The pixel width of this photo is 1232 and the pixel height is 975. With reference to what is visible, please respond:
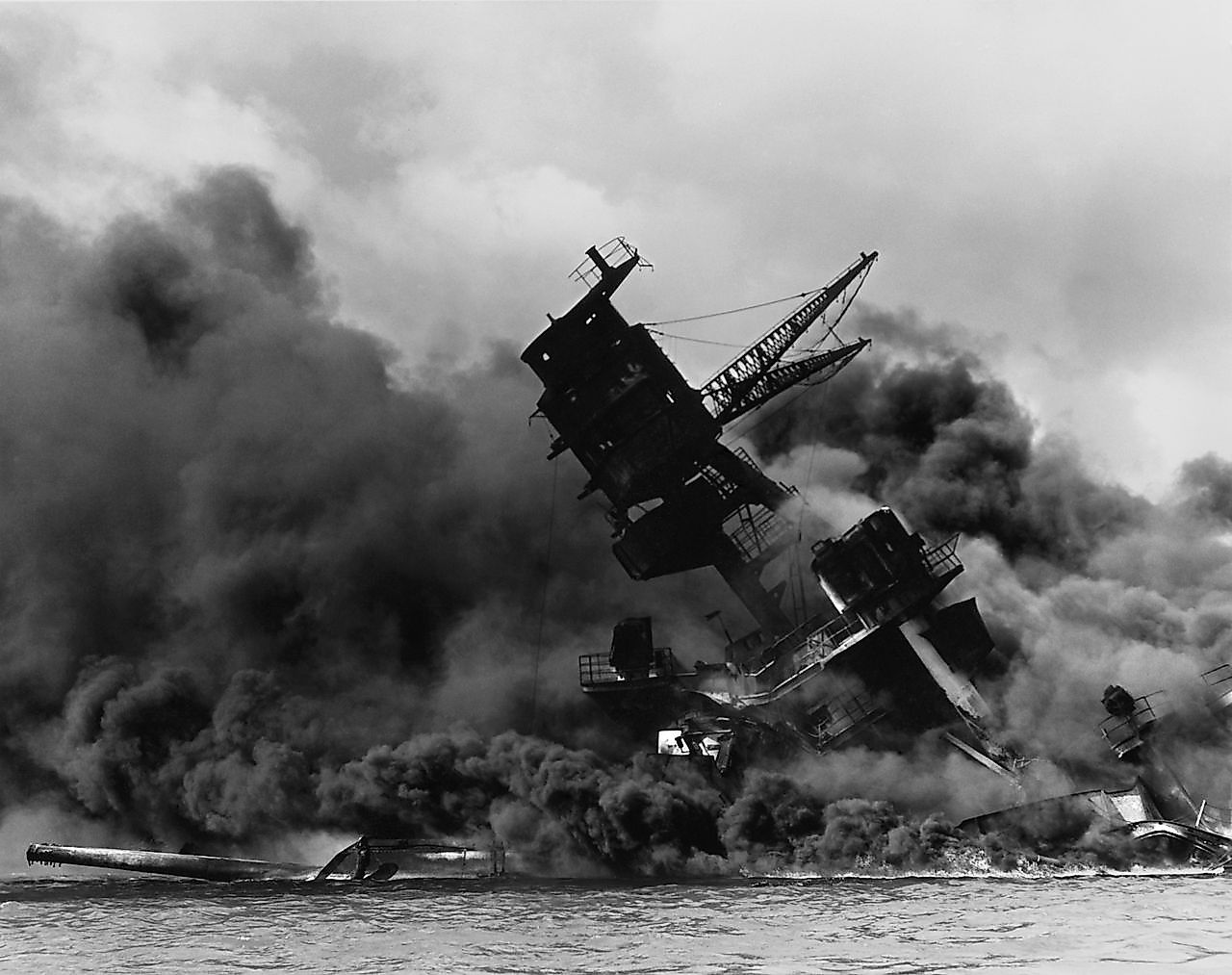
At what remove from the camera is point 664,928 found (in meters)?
18.5

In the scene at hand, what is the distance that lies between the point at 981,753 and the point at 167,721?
30465 millimetres

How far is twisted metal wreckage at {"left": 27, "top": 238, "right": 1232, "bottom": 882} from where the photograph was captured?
30.5 m

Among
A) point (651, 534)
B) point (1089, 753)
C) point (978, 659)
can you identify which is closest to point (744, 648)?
point (651, 534)

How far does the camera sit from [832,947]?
51.9 feet

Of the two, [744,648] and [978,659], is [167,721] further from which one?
[978,659]

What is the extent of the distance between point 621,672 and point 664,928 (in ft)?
55.2

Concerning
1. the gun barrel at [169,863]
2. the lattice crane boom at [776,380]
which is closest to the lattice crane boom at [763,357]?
the lattice crane boom at [776,380]

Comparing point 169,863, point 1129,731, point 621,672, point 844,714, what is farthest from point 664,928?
point 169,863

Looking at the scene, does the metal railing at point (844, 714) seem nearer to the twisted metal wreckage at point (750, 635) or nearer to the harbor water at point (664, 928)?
the twisted metal wreckage at point (750, 635)

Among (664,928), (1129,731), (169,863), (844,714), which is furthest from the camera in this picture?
(169,863)

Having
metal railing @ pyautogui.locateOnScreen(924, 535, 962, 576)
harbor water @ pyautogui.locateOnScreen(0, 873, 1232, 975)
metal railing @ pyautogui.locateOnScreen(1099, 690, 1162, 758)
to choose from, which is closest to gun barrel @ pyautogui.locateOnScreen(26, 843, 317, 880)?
harbor water @ pyautogui.locateOnScreen(0, 873, 1232, 975)

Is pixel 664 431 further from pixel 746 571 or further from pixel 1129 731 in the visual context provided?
pixel 1129 731

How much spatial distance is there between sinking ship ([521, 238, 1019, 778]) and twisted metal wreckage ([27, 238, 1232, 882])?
0.06 m

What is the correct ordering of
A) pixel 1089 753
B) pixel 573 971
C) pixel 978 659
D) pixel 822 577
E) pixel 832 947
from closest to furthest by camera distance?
pixel 573 971 < pixel 832 947 < pixel 1089 753 < pixel 822 577 < pixel 978 659
